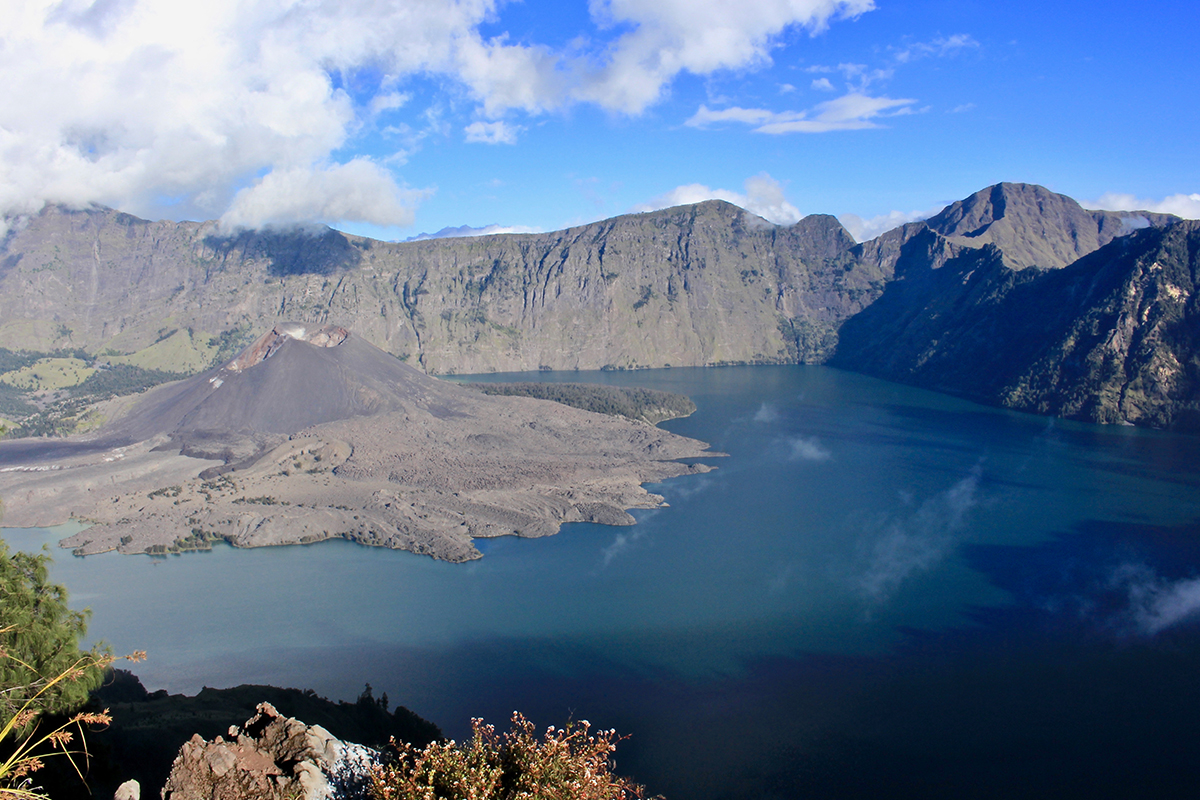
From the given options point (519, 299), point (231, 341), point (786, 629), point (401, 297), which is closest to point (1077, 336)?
point (786, 629)

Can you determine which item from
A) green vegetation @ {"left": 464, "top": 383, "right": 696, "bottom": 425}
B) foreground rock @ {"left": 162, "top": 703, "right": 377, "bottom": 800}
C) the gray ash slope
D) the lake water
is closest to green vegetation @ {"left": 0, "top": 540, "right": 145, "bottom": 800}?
foreground rock @ {"left": 162, "top": 703, "right": 377, "bottom": 800}

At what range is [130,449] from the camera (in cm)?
7581

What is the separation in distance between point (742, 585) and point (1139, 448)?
63.5 meters

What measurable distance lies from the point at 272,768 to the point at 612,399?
323 feet

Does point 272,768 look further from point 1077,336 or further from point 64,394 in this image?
point 64,394

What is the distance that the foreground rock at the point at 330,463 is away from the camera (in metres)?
58.1

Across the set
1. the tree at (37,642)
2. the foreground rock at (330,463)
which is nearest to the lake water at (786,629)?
the foreground rock at (330,463)

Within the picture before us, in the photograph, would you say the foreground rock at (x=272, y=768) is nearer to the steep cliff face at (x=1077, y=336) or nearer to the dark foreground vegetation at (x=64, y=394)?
the dark foreground vegetation at (x=64, y=394)

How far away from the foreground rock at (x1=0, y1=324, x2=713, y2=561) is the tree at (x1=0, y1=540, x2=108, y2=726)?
115 feet

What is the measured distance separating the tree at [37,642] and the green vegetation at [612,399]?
8333cm

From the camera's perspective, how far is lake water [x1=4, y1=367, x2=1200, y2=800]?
3005 centimetres

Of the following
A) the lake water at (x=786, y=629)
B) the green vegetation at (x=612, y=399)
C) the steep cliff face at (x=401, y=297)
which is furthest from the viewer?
the steep cliff face at (x=401, y=297)

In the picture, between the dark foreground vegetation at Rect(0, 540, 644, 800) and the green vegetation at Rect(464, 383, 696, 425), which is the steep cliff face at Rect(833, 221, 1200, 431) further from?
the dark foreground vegetation at Rect(0, 540, 644, 800)

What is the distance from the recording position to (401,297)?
616ft
